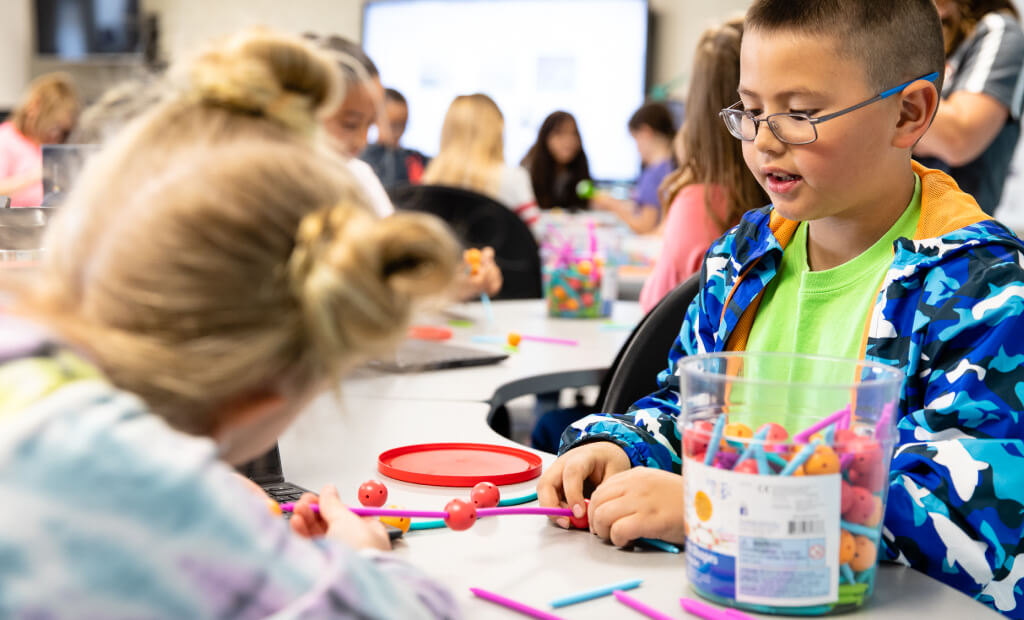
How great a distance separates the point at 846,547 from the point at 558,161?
4738 millimetres

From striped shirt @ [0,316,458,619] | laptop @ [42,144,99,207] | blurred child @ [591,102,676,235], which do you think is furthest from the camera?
blurred child @ [591,102,676,235]

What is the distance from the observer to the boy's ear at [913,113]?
1.00 m

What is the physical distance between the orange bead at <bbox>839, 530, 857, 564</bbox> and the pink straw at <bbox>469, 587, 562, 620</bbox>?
17cm

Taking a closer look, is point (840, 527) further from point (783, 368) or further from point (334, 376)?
point (334, 376)

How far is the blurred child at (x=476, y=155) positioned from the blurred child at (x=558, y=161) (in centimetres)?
164

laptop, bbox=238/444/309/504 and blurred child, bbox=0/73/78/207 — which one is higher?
blurred child, bbox=0/73/78/207

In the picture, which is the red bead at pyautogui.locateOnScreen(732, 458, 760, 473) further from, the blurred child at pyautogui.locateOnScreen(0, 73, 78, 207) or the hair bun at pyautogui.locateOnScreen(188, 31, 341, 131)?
the blurred child at pyautogui.locateOnScreen(0, 73, 78, 207)

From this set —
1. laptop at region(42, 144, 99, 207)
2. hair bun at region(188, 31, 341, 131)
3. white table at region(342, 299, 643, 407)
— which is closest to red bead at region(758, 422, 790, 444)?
hair bun at region(188, 31, 341, 131)

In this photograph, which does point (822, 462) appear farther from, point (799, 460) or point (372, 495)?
point (372, 495)

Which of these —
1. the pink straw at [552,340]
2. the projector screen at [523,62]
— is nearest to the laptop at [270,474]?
the pink straw at [552,340]

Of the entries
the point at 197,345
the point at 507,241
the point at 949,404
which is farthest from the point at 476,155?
the point at 197,345

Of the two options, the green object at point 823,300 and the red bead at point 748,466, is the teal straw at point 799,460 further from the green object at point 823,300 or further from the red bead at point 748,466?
the green object at point 823,300

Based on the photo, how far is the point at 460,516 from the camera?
0.75m

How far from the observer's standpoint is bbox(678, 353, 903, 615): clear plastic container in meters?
0.58
